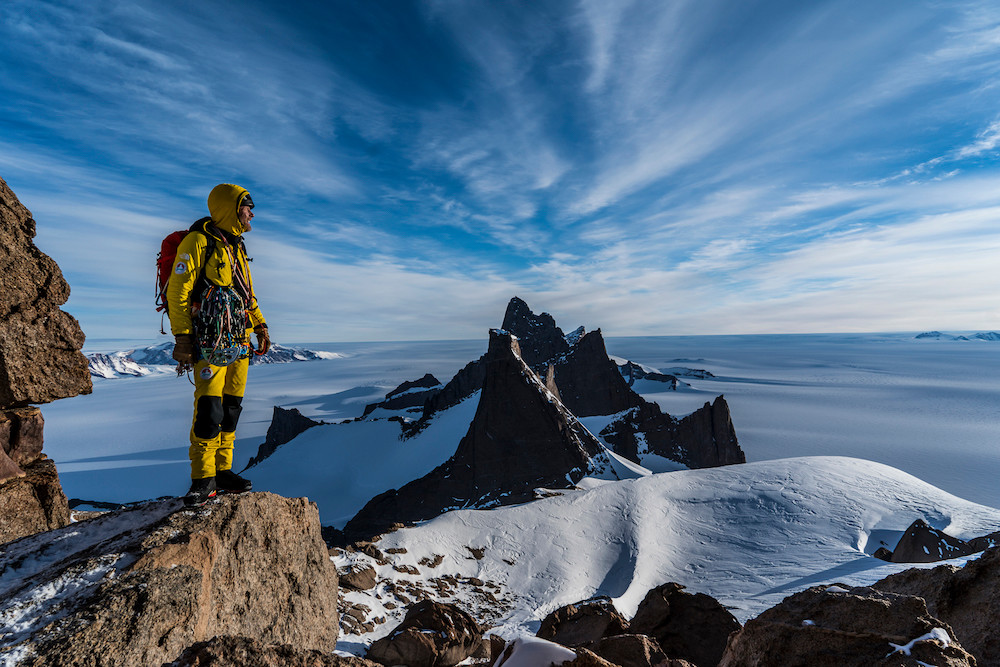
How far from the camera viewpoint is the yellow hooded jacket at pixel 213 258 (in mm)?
4637

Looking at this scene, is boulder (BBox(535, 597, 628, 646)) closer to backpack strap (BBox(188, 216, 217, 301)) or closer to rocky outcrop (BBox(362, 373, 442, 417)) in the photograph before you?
backpack strap (BBox(188, 216, 217, 301))

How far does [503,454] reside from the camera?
159 ft

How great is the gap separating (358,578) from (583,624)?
26.9ft

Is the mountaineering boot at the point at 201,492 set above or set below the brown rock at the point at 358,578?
above

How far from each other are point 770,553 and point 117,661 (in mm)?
30529

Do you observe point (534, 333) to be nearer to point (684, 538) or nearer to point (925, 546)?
point (684, 538)

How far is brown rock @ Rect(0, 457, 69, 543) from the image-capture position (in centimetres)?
518

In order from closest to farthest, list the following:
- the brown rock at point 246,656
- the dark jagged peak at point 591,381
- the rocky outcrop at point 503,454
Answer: the brown rock at point 246,656 < the rocky outcrop at point 503,454 < the dark jagged peak at point 591,381

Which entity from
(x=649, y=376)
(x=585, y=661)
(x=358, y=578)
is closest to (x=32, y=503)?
(x=585, y=661)

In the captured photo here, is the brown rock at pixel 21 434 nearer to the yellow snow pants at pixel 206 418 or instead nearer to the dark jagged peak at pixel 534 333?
the yellow snow pants at pixel 206 418

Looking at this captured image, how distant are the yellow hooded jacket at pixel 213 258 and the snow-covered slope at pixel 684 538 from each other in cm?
1135

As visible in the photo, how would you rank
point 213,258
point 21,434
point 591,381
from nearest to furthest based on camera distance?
point 213,258, point 21,434, point 591,381

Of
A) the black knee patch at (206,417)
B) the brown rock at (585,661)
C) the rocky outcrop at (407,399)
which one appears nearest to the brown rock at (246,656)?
the brown rock at (585,661)

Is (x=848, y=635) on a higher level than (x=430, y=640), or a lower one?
higher
